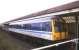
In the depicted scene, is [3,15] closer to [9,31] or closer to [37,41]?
[37,41]

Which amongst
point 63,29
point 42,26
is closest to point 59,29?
point 63,29

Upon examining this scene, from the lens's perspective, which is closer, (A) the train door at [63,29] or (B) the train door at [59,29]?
(A) the train door at [63,29]

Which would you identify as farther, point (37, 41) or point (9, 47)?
point (9, 47)

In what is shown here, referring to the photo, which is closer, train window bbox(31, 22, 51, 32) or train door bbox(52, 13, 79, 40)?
train door bbox(52, 13, 79, 40)

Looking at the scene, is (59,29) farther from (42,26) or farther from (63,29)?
(42,26)

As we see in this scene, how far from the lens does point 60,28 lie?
8.46ft

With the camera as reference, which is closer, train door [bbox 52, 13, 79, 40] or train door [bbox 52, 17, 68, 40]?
train door [bbox 52, 13, 79, 40]

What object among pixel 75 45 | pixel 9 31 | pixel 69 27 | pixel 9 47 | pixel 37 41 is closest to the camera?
pixel 75 45

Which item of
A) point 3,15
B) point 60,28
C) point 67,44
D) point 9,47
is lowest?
point 9,47

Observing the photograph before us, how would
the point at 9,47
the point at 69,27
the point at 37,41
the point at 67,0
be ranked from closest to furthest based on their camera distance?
the point at 67,0 → the point at 69,27 → the point at 37,41 → the point at 9,47

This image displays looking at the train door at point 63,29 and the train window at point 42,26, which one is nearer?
the train door at point 63,29

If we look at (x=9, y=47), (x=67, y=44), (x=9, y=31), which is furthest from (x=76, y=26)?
(x=9, y=31)

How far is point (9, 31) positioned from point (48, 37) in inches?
76.7

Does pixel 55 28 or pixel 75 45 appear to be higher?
pixel 55 28
